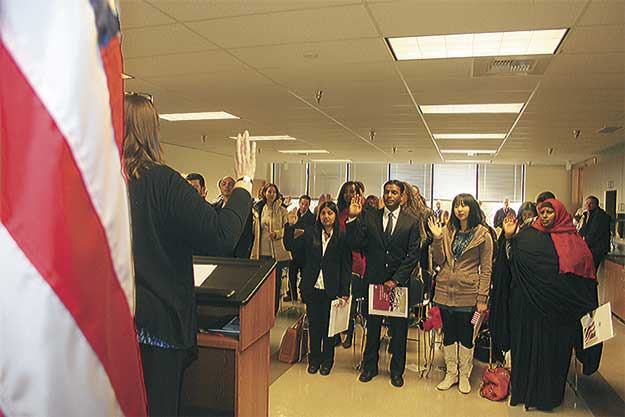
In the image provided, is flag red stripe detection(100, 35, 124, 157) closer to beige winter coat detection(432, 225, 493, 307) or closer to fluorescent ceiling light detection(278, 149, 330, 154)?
beige winter coat detection(432, 225, 493, 307)

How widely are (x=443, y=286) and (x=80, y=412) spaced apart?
3.37m

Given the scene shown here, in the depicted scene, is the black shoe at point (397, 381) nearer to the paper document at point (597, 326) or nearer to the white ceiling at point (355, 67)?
the paper document at point (597, 326)

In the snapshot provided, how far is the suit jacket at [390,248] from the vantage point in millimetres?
3898

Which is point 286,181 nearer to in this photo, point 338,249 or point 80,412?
point 338,249

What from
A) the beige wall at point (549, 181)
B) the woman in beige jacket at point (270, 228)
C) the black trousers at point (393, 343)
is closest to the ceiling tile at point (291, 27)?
the black trousers at point (393, 343)

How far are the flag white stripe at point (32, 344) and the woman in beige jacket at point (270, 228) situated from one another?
16.6 ft

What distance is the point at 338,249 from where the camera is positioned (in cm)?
409

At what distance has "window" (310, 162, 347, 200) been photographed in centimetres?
1659

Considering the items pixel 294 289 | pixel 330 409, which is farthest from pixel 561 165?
pixel 330 409

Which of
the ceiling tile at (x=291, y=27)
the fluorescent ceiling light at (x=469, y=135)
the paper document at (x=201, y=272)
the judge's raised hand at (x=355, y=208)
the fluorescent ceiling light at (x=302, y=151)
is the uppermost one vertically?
the ceiling tile at (x=291, y=27)

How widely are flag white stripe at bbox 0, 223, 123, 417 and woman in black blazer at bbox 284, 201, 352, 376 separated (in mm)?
3285

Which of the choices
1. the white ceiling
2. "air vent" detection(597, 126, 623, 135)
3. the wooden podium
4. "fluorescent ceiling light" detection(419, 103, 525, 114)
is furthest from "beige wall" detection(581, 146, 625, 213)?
the wooden podium

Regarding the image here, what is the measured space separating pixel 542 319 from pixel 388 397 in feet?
3.98

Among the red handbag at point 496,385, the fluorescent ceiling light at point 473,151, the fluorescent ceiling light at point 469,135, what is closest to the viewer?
the red handbag at point 496,385
